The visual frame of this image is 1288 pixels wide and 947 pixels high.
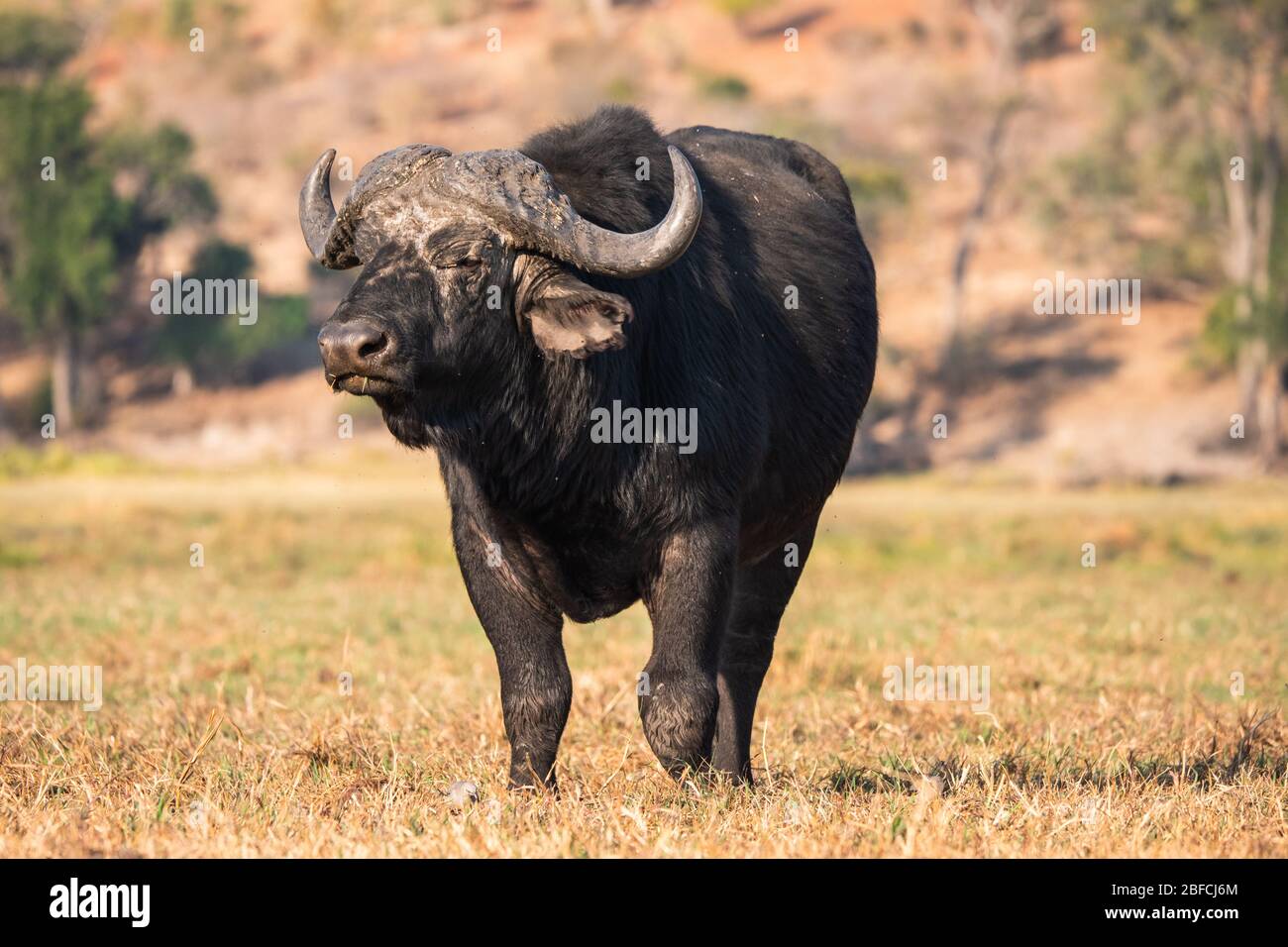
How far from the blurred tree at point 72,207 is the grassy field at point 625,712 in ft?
71.1

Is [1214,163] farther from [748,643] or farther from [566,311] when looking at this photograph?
[566,311]

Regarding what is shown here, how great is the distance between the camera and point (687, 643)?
17.7 ft

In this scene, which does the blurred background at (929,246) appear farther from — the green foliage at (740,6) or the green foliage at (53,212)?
the green foliage at (740,6)

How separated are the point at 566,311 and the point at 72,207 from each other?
118ft

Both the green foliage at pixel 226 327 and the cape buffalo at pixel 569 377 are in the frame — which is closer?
the cape buffalo at pixel 569 377

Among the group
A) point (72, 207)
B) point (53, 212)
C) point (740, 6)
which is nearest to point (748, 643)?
point (72, 207)

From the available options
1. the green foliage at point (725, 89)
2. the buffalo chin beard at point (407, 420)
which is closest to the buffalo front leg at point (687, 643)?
the buffalo chin beard at point (407, 420)

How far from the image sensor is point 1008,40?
41812 millimetres

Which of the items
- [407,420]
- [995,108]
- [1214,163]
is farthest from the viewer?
[995,108]

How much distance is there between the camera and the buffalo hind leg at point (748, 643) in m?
6.46

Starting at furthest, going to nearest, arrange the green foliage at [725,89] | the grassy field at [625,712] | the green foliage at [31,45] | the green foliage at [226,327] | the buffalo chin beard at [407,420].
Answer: the green foliage at [725,89]
the green foliage at [31,45]
the green foliage at [226,327]
the buffalo chin beard at [407,420]
the grassy field at [625,712]

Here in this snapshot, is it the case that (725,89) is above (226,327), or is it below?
above

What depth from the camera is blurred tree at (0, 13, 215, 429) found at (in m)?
38.0
